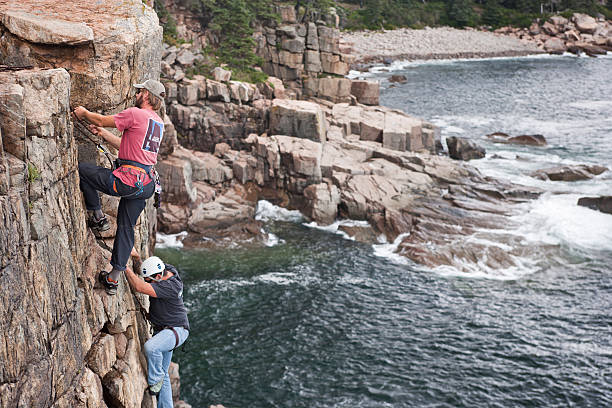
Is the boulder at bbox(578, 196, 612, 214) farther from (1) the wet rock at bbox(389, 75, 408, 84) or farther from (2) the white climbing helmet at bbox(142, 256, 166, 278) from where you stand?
(1) the wet rock at bbox(389, 75, 408, 84)

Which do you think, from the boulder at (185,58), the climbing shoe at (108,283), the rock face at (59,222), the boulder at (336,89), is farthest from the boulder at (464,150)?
the climbing shoe at (108,283)

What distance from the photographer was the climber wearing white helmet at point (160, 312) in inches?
492

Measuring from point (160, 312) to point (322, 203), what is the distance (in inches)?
1182

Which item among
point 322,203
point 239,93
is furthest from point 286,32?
point 322,203

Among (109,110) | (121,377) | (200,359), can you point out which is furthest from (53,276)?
(200,359)

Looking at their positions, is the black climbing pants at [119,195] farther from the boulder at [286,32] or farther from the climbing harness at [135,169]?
the boulder at [286,32]

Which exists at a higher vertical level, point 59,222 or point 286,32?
point 286,32

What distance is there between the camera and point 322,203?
140 feet

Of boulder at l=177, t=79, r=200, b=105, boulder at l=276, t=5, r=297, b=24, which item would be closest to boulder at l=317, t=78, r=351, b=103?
boulder at l=276, t=5, r=297, b=24

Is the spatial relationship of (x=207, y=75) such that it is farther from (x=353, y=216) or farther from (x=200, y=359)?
(x=200, y=359)

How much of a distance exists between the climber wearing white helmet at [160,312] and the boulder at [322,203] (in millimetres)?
29235

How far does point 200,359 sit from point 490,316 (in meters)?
14.5

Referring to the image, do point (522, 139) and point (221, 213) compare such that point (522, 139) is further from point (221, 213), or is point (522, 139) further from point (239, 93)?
point (221, 213)

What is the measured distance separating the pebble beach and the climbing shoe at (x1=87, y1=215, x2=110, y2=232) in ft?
337
